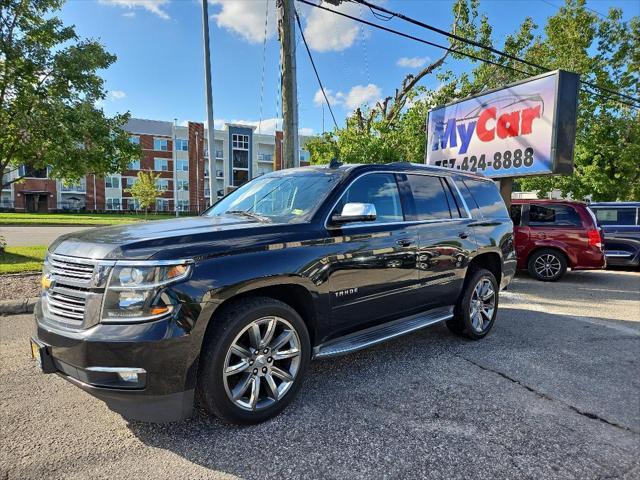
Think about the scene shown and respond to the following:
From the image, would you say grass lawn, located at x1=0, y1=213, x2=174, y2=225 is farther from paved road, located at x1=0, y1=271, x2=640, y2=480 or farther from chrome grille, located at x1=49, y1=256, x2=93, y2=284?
chrome grille, located at x1=49, y1=256, x2=93, y2=284

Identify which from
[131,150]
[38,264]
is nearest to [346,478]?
[38,264]

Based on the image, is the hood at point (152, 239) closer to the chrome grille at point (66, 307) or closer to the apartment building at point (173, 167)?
the chrome grille at point (66, 307)

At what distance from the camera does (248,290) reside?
2.77m

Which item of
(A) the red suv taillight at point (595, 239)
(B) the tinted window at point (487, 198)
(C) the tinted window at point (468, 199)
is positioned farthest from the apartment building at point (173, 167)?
(C) the tinted window at point (468, 199)

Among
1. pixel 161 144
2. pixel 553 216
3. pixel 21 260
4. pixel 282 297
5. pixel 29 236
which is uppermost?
pixel 161 144

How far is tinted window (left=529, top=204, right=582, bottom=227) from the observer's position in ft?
30.1

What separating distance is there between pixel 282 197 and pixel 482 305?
9.54 ft

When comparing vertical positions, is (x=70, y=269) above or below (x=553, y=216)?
below

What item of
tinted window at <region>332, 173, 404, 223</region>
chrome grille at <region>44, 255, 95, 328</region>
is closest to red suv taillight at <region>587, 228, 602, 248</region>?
tinted window at <region>332, 173, 404, 223</region>

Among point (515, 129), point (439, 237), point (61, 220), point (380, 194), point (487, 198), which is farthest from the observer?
point (61, 220)

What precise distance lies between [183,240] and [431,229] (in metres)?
2.63

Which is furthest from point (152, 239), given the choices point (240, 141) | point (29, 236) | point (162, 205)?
point (162, 205)

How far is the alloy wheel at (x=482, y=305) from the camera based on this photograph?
16.0 feet

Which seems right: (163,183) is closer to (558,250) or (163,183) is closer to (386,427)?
(558,250)
